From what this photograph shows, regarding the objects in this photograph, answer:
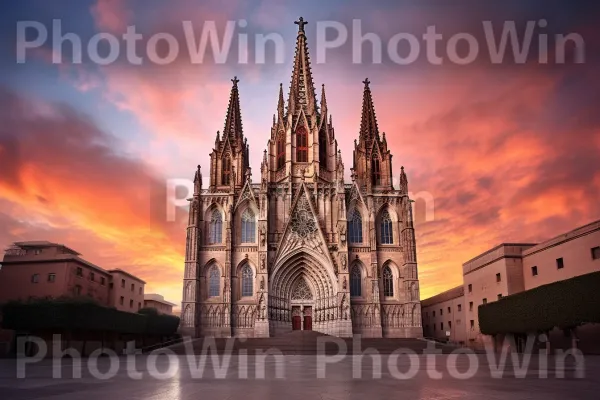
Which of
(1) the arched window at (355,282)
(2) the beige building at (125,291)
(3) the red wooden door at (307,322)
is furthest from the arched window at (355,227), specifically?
(2) the beige building at (125,291)

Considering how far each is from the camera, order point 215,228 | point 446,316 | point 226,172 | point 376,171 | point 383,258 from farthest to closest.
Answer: point 446,316, point 376,171, point 226,172, point 215,228, point 383,258

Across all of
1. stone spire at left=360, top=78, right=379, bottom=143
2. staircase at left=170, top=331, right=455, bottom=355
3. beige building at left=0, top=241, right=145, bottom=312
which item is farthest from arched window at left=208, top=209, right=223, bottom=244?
stone spire at left=360, top=78, right=379, bottom=143

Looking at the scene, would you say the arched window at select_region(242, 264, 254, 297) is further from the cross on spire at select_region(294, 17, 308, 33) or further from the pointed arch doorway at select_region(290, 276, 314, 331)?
the cross on spire at select_region(294, 17, 308, 33)

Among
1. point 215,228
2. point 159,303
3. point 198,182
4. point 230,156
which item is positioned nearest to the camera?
point 215,228

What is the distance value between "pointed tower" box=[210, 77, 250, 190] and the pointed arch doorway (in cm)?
1207

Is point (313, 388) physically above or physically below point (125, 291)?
below

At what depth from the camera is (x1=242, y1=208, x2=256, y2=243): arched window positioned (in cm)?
4853

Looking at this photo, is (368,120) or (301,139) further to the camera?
(368,120)

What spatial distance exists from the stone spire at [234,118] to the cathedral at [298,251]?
2.90 metres

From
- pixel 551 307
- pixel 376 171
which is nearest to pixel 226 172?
pixel 376 171

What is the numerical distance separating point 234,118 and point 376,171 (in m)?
17.1

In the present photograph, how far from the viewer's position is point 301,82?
57.1m

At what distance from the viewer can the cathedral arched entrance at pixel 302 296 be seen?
46406 millimetres

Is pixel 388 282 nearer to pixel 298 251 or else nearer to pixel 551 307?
pixel 298 251
